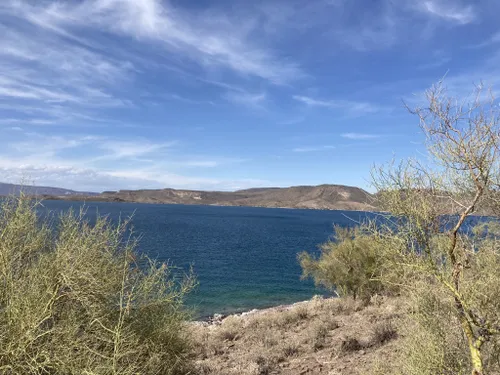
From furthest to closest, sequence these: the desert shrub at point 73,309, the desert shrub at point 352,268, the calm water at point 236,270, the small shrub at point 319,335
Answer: the calm water at point 236,270 → the desert shrub at point 352,268 → the small shrub at point 319,335 → the desert shrub at point 73,309

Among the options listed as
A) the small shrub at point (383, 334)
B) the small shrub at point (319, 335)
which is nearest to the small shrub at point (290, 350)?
the small shrub at point (319, 335)

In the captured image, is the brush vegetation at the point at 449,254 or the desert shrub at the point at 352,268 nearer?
the brush vegetation at the point at 449,254

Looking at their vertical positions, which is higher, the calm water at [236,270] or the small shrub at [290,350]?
the small shrub at [290,350]

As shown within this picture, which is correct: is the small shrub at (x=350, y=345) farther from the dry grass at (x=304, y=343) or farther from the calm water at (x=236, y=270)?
the calm water at (x=236, y=270)

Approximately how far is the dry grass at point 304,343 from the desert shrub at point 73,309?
3.39m

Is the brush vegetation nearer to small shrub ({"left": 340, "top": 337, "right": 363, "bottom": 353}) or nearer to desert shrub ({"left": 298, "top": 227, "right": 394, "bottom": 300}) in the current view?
small shrub ({"left": 340, "top": 337, "right": 363, "bottom": 353})

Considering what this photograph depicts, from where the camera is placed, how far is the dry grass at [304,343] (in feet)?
37.7

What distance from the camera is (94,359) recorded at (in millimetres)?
5754

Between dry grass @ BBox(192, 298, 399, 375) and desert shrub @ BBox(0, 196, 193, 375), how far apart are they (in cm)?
339

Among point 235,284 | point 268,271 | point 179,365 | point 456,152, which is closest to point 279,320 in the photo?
point 179,365

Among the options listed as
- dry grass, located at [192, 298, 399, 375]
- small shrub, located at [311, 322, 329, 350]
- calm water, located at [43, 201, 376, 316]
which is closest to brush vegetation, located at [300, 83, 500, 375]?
dry grass, located at [192, 298, 399, 375]

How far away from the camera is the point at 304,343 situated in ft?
46.0

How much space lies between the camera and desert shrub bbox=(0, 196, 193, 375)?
17.1 ft

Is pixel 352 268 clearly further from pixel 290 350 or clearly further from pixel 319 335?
pixel 290 350
